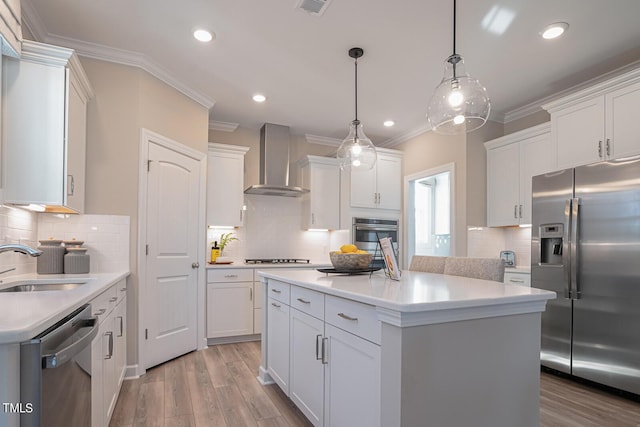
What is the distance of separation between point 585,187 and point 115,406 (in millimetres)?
3835

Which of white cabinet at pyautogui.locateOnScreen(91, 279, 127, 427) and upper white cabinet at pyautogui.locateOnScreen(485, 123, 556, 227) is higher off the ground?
upper white cabinet at pyautogui.locateOnScreen(485, 123, 556, 227)

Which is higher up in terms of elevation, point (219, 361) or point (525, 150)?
point (525, 150)

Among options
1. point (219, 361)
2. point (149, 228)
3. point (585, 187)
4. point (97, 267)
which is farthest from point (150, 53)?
point (585, 187)

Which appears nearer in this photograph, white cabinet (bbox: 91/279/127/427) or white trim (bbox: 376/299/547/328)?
white trim (bbox: 376/299/547/328)

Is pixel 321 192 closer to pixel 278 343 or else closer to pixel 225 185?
pixel 225 185

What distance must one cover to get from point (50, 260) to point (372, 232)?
368 centimetres

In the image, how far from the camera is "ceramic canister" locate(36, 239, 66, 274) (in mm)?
2617

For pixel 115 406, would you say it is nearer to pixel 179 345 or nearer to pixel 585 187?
pixel 179 345

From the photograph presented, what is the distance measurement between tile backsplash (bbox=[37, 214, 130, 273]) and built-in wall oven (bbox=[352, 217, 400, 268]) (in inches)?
115

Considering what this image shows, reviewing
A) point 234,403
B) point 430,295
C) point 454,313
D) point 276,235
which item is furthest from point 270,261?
point 454,313

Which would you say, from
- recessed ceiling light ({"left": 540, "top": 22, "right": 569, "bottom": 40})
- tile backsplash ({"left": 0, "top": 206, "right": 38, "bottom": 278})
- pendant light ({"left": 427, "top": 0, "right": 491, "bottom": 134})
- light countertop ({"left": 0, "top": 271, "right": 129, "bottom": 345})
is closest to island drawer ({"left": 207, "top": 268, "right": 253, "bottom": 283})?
tile backsplash ({"left": 0, "top": 206, "right": 38, "bottom": 278})

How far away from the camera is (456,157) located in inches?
176

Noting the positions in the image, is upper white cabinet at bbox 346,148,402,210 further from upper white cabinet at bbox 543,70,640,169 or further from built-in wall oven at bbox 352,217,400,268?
upper white cabinet at bbox 543,70,640,169

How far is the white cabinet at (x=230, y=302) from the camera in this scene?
4.08m
